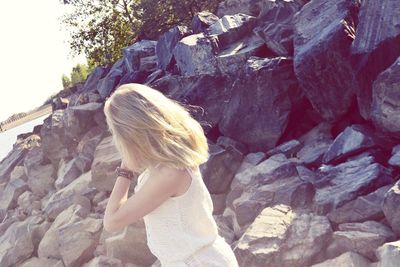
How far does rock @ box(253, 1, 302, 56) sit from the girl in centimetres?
644

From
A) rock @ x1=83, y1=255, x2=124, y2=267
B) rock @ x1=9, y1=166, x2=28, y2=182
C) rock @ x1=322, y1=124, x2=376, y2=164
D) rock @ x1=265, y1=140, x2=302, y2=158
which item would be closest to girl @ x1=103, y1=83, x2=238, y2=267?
rock @ x1=322, y1=124, x2=376, y2=164

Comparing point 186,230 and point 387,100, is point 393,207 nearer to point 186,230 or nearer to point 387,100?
point 387,100

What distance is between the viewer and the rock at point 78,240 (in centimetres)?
830

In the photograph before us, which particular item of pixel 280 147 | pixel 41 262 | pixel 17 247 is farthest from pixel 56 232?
pixel 280 147

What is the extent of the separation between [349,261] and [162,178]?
328 cm

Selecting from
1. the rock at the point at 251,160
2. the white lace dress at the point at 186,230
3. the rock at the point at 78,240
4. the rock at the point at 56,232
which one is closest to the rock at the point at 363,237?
the rock at the point at 251,160

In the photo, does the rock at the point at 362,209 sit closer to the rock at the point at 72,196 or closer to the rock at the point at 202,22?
the rock at the point at 72,196

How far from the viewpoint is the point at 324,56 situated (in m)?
7.50

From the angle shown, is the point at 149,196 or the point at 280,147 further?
the point at 280,147

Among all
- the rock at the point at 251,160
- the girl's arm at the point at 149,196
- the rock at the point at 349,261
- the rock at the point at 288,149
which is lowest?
the rock at the point at 349,261

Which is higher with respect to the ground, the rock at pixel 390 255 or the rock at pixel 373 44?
the rock at pixel 373 44

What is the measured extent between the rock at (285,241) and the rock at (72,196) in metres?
4.89

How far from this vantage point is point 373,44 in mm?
6984

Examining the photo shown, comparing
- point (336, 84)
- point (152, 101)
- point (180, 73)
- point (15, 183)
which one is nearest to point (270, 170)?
point (336, 84)
